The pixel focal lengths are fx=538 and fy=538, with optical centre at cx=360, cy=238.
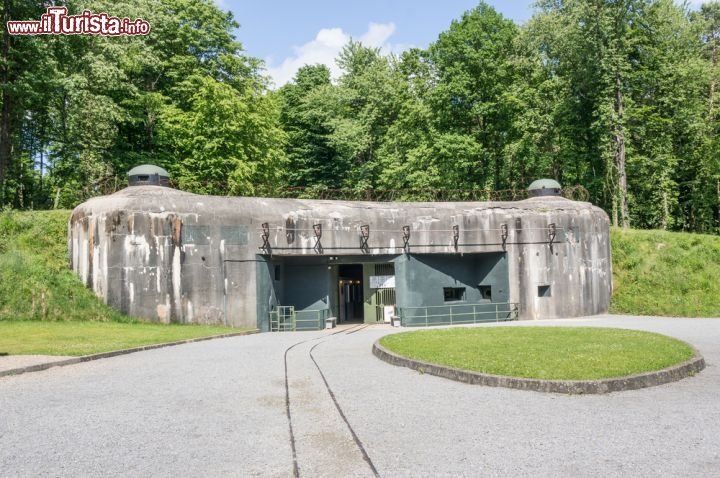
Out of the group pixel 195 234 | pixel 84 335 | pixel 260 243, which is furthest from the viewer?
pixel 260 243

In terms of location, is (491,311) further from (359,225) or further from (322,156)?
(322,156)

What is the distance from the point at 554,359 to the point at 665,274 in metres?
20.4

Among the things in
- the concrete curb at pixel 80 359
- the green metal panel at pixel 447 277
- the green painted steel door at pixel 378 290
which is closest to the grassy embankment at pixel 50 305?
A: the concrete curb at pixel 80 359

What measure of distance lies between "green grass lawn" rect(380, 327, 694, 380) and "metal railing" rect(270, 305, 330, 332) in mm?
7880

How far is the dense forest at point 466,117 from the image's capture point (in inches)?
1316

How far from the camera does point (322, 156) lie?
4506cm

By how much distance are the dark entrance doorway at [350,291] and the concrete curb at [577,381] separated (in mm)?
18809

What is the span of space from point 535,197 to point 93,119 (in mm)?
25348

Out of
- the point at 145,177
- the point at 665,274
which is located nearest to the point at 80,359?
the point at 145,177

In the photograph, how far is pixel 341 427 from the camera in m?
6.65

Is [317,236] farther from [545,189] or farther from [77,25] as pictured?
[77,25]

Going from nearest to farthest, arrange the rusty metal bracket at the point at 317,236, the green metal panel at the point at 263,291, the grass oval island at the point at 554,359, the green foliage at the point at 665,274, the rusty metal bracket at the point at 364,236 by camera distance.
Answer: the grass oval island at the point at 554,359 → the green metal panel at the point at 263,291 → the rusty metal bracket at the point at 317,236 → the rusty metal bracket at the point at 364,236 → the green foliage at the point at 665,274

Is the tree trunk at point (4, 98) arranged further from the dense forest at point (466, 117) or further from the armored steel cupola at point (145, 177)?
the armored steel cupola at point (145, 177)

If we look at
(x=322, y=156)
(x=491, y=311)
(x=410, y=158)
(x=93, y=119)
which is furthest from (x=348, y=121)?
(x=491, y=311)
